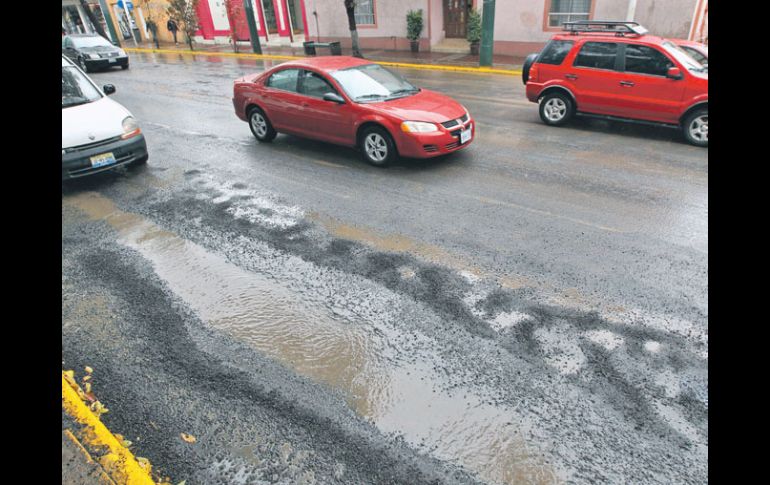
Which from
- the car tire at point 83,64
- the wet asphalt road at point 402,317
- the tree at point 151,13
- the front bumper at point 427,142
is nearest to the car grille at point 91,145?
the wet asphalt road at point 402,317

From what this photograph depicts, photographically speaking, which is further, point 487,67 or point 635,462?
point 487,67

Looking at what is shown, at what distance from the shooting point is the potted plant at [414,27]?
21172 mm

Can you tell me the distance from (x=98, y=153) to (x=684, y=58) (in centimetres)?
1018

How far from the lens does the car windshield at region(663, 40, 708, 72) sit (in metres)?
8.23

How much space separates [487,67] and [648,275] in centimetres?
1409

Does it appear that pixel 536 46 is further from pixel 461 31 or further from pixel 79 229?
pixel 79 229

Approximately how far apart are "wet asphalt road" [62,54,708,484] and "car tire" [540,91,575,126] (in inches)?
84.8

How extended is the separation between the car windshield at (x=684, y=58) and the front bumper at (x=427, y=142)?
14.2 feet

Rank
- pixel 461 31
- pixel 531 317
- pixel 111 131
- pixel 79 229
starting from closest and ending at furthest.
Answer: pixel 531 317 < pixel 79 229 < pixel 111 131 < pixel 461 31

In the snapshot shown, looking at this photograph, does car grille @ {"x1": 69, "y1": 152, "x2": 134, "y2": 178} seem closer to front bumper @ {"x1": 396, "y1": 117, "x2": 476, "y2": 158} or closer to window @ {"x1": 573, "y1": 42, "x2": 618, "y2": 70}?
front bumper @ {"x1": 396, "y1": 117, "x2": 476, "y2": 158}
